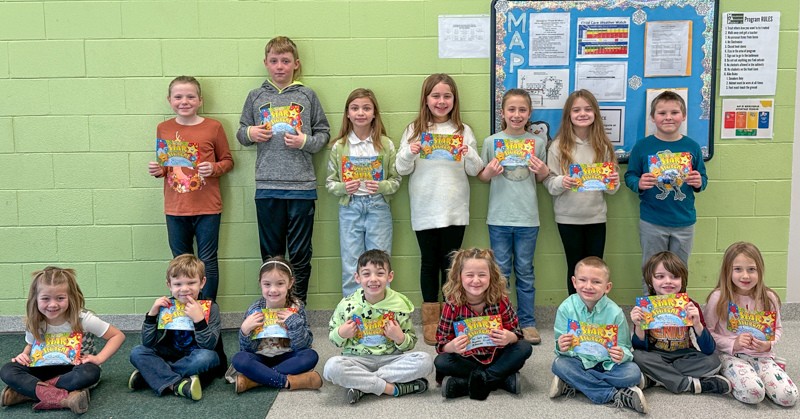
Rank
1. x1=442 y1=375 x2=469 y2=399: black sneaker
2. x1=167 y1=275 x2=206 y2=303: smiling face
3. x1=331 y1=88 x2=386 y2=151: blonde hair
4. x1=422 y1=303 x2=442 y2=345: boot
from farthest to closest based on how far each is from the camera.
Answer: x1=422 y1=303 x2=442 y2=345: boot → x1=331 y1=88 x2=386 y2=151: blonde hair → x1=167 y1=275 x2=206 y2=303: smiling face → x1=442 y1=375 x2=469 y2=399: black sneaker

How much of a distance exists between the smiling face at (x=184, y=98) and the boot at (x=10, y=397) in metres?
1.76

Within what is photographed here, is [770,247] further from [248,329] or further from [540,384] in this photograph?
[248,329]

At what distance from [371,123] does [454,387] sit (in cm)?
174

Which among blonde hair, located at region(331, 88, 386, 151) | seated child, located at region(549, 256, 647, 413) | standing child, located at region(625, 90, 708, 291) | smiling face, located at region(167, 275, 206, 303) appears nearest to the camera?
seated child, located at region(549, 256, 647, 413)

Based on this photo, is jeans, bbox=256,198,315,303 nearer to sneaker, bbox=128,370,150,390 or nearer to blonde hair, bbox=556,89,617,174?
sneaker, bbox=128,370,150,390

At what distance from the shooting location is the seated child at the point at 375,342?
3.16 metres

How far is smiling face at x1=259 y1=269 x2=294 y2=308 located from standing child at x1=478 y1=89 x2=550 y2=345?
141 cm

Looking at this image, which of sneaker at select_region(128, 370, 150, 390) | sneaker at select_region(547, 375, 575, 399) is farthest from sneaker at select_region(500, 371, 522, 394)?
sneaker at select_region(128, 370, 150, 390)

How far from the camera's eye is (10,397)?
316 cm

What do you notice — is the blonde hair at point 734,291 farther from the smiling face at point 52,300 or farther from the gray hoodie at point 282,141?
the smiling face at point 52,300

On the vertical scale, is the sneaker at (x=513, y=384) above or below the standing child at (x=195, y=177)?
below

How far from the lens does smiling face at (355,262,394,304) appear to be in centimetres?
319

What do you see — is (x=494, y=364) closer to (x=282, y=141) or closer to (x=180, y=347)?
(x=180, y=347)

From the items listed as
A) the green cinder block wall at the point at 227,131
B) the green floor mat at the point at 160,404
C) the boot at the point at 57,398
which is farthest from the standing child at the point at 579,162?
the boot at the point at 57,398
